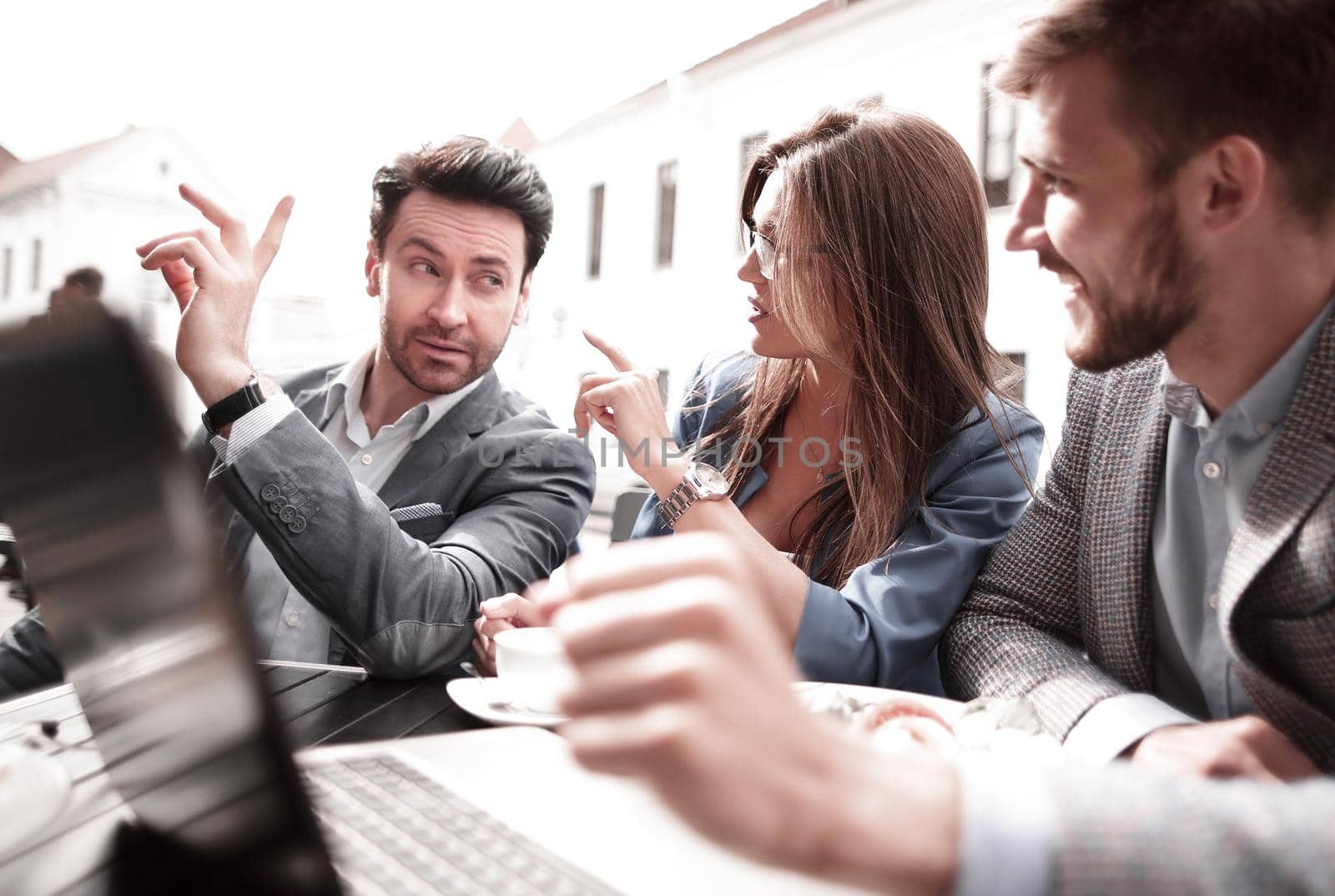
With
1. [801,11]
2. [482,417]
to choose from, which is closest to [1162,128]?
[482,417]

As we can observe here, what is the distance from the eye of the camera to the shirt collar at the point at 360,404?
1.61m

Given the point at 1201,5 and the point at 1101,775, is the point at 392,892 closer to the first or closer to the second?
the point at 1101,775

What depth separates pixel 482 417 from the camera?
1.60 m

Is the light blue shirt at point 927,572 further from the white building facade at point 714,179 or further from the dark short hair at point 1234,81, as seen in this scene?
the white building facade at point 714,179

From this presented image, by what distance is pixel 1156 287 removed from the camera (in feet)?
2.85

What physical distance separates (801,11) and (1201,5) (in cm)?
795

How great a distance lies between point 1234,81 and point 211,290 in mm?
1239

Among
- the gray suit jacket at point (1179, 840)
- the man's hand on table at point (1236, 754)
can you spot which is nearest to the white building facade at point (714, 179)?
the man's hand on table at point (1236, 754)

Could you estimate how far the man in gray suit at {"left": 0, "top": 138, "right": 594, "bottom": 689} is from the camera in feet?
3.57

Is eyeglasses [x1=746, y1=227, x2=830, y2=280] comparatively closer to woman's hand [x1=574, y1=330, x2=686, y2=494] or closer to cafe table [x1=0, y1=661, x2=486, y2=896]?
woman's hand [x1=574, y1=330, x2=686, y2=494]

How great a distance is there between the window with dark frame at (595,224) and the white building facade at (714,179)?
0.02m

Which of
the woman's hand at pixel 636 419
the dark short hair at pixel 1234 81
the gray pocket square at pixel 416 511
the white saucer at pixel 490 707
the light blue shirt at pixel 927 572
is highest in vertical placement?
the dark short hair at pixel 1234 81

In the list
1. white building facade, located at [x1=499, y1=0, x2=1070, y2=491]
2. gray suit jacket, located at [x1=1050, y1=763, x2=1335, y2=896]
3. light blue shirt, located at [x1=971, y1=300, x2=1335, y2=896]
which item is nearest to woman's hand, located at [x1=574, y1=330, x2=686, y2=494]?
light blue shirt, located at [x1=971, y1=300, x2=1335, y2=896]

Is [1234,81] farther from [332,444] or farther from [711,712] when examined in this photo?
[332,444]
